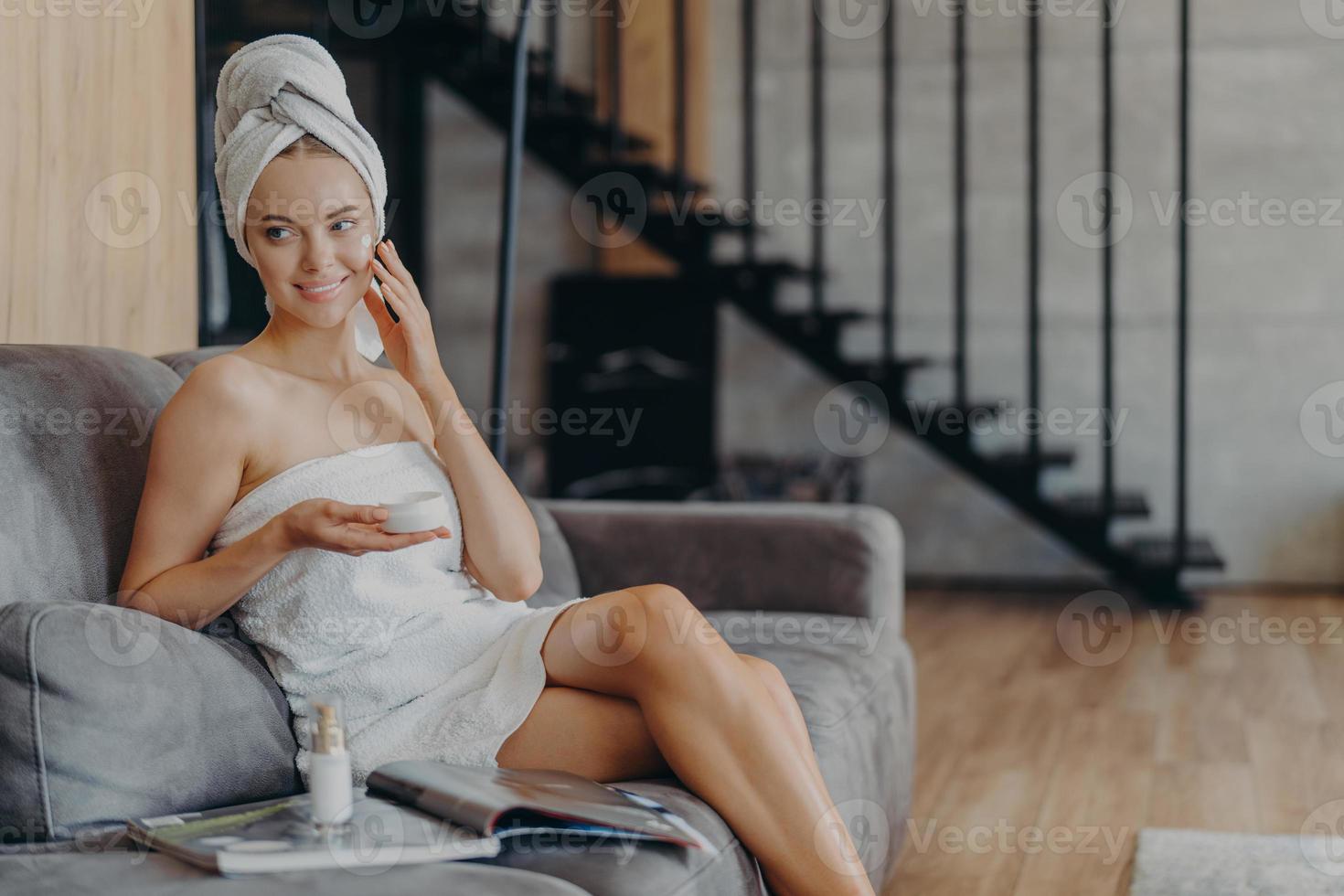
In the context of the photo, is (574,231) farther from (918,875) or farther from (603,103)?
(918,875)

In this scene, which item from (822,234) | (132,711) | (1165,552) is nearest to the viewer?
(132,711)

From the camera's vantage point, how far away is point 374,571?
167cm

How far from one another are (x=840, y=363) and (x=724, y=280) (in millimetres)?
564

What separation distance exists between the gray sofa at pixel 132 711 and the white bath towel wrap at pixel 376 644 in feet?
0.19

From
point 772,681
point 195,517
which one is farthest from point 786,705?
point 195,517

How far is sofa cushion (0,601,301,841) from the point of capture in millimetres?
1346

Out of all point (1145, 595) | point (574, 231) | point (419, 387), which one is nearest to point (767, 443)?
point (574, 231)

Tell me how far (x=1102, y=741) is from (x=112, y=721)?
253cm

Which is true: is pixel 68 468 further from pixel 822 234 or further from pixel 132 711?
pixel 822 234

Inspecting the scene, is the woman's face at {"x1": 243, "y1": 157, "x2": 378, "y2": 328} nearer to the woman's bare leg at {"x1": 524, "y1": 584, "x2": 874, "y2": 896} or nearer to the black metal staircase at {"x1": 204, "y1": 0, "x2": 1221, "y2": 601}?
the woman's bare leg at {"x1": 524, "y1": 584, "x2": 874, "y2": 896}

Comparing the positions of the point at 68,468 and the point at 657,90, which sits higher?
the point at 657,90

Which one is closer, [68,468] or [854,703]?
[68,468]

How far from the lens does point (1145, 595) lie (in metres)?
5.23

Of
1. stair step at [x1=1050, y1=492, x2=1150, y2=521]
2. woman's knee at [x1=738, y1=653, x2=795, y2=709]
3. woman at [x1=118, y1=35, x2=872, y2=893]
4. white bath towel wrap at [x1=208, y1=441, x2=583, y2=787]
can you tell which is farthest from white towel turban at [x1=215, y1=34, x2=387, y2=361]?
stair step at [x1=1050, y1=492, x2=1150, y2=521]
